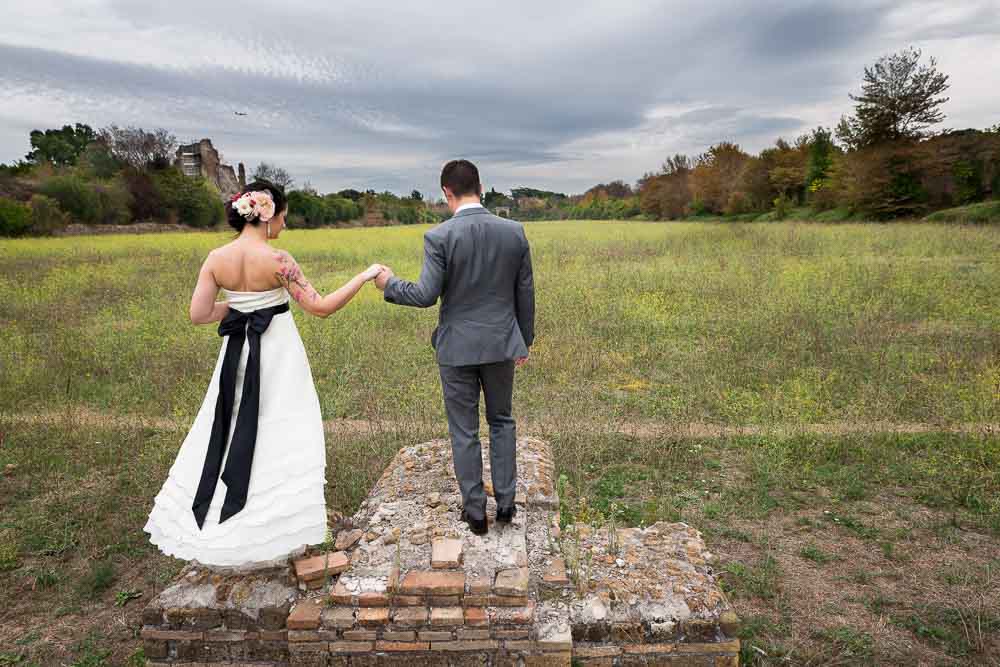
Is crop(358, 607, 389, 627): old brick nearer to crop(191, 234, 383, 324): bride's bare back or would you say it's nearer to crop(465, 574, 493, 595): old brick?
crop(465, 574, 493, 595): old brick

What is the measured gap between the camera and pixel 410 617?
3.25 m

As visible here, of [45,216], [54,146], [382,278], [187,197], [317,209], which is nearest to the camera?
[382,278]

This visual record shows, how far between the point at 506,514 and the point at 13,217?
35303 mm

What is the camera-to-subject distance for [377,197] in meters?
78.6

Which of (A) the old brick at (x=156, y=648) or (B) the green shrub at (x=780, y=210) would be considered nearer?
(A) the old brick at (x=156, y=648)

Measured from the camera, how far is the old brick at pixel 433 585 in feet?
10.8

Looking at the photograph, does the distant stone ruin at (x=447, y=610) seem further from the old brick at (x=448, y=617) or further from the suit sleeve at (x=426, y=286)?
the suit sleeve at (x=426, y=286)

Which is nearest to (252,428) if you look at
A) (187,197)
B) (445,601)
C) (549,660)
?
(445,601)

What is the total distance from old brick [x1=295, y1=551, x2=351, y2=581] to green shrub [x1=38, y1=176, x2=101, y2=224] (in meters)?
40.4

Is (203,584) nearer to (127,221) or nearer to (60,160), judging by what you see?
(127,221)

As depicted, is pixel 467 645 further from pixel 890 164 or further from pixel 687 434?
pixel 890 164

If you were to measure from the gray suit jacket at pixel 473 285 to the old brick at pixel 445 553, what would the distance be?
3.54ft

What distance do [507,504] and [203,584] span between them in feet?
6.13

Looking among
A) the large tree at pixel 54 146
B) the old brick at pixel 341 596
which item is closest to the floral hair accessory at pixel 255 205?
the old brick at pixel 341 596
